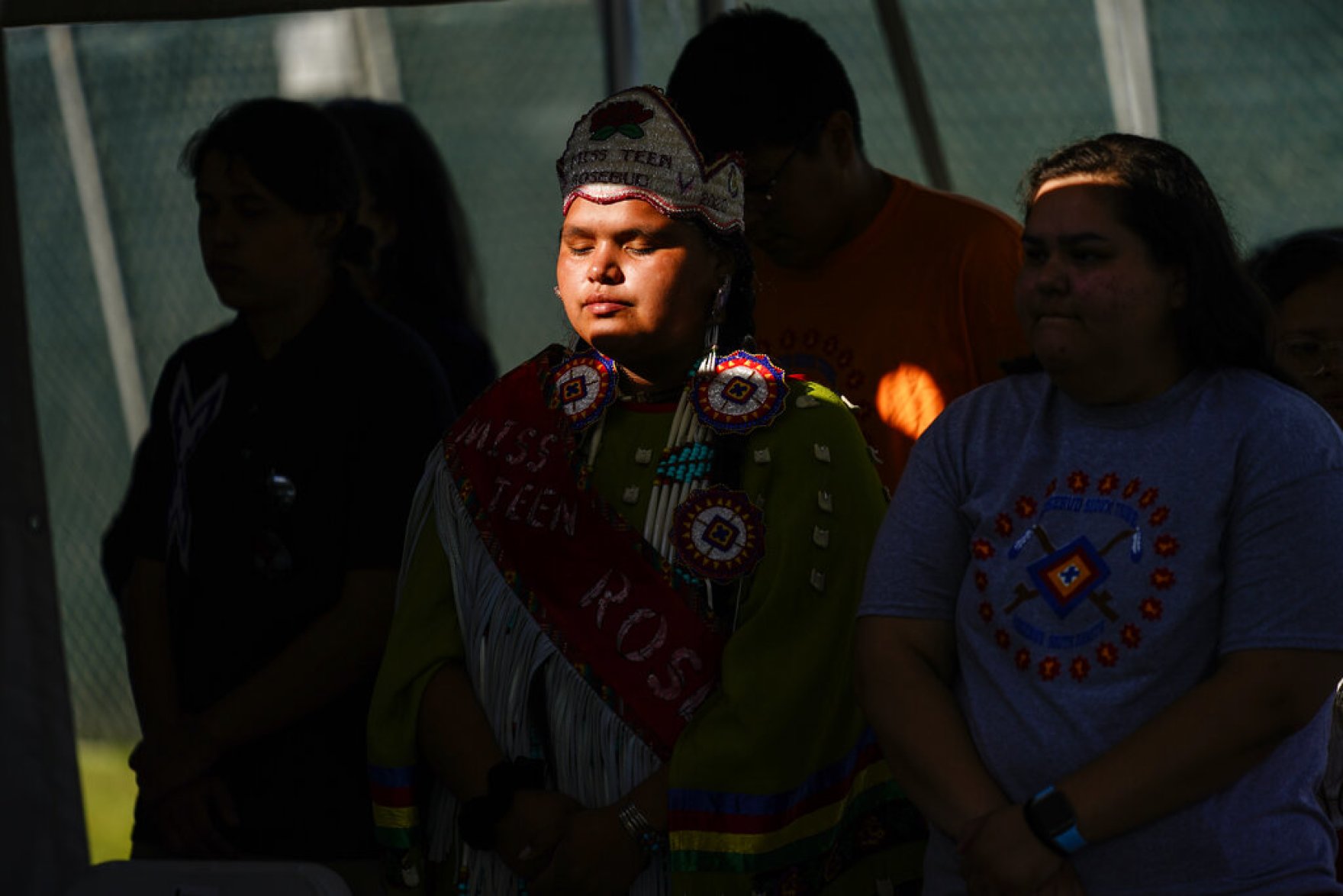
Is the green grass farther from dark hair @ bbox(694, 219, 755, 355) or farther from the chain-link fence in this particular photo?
dark hair @ bbox(694, 219, 755, 355)

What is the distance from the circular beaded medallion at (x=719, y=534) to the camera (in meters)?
2.24

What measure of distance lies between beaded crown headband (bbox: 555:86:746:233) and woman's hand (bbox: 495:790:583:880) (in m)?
0.81

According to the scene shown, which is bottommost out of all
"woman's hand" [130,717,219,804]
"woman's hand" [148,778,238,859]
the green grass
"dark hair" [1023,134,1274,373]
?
the green grass

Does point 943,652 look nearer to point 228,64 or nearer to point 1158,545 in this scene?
point 1158,545

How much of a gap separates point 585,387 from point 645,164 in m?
0.33

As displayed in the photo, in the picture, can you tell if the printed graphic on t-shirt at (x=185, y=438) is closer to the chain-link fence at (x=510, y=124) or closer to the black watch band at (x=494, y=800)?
the black watch band at (x=494, y=800)

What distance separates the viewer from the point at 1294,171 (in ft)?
18.6

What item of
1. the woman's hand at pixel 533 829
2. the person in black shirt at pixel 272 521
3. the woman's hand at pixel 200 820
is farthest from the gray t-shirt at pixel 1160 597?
the woman's hand at pixel 200 820

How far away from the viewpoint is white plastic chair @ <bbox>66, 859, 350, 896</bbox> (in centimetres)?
245

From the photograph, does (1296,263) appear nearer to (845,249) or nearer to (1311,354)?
(1311,354)

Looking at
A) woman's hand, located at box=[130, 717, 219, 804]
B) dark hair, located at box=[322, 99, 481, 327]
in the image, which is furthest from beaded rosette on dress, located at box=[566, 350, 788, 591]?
dark hair, located at box=[322, 99, 481, 327]

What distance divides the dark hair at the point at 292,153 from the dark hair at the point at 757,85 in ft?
2.05

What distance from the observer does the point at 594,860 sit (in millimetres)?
2172

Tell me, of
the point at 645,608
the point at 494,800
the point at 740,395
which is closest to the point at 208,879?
the point at 494,800
